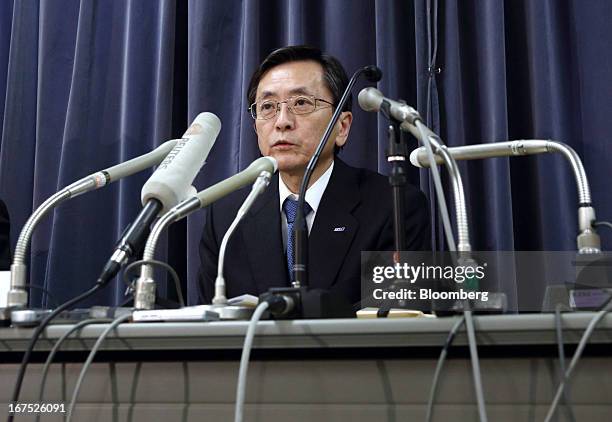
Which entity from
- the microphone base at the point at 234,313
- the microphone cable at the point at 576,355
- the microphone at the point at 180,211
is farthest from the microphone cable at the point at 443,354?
the microphone at the point at 180,211

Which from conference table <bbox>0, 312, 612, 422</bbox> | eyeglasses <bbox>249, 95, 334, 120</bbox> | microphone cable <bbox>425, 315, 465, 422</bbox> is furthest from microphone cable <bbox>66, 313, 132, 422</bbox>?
eyeglasses <bbox>249, 95, 334, 120</bbox>

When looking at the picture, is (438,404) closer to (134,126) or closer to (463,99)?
(463,99)

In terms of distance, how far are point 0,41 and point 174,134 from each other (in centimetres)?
72

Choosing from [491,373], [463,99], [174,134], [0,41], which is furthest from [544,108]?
[0,41]

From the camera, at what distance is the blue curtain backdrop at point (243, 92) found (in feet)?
6.04

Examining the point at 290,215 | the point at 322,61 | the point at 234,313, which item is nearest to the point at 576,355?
the point at 234,313

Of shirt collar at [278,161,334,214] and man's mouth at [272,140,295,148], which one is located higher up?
man's mouth at [272,140,295,148]

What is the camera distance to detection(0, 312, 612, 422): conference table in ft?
2.39

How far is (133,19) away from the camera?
2.22 m

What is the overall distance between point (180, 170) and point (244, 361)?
1.24ft

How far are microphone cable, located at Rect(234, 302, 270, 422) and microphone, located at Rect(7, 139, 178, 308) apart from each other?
0.36 metres

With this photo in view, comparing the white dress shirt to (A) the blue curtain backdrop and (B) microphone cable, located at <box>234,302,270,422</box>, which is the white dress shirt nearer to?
(A) the blue curtain backdrop

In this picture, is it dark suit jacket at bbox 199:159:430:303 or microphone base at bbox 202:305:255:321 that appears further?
dark suit jacket at bbox 199:159:430:303

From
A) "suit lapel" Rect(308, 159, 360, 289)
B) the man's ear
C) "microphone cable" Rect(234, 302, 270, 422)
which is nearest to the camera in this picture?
"microphone cable" Rect(234, 302, 270, 422)
